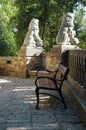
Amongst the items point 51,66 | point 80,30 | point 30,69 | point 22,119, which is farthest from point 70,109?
point 80,30

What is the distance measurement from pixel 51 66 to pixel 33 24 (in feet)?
7.00

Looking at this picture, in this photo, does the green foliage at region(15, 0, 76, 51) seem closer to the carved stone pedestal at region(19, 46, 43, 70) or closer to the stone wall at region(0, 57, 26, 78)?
the stone wall at region(0, 57, 26, 78)

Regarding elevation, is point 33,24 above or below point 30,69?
above

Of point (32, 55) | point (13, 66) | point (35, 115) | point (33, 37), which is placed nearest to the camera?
point (35, 115)

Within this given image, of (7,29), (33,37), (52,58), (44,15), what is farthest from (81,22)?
(52,58)

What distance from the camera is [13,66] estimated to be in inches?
475

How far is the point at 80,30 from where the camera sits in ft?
77.2

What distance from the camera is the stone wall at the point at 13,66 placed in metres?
11.7

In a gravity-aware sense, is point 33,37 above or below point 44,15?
below

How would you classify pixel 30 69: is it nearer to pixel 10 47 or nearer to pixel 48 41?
pixel 10 47

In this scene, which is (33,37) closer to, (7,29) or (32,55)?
(32,55)

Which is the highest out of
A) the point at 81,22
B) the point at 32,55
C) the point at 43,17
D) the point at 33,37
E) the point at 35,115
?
the point at 43,17

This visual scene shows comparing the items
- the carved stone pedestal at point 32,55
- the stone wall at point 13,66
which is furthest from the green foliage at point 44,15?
the carved stone pedestal at point 32,55

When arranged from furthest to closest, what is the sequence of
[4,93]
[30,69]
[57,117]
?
[30,69] < [4,93] < [57,117]
